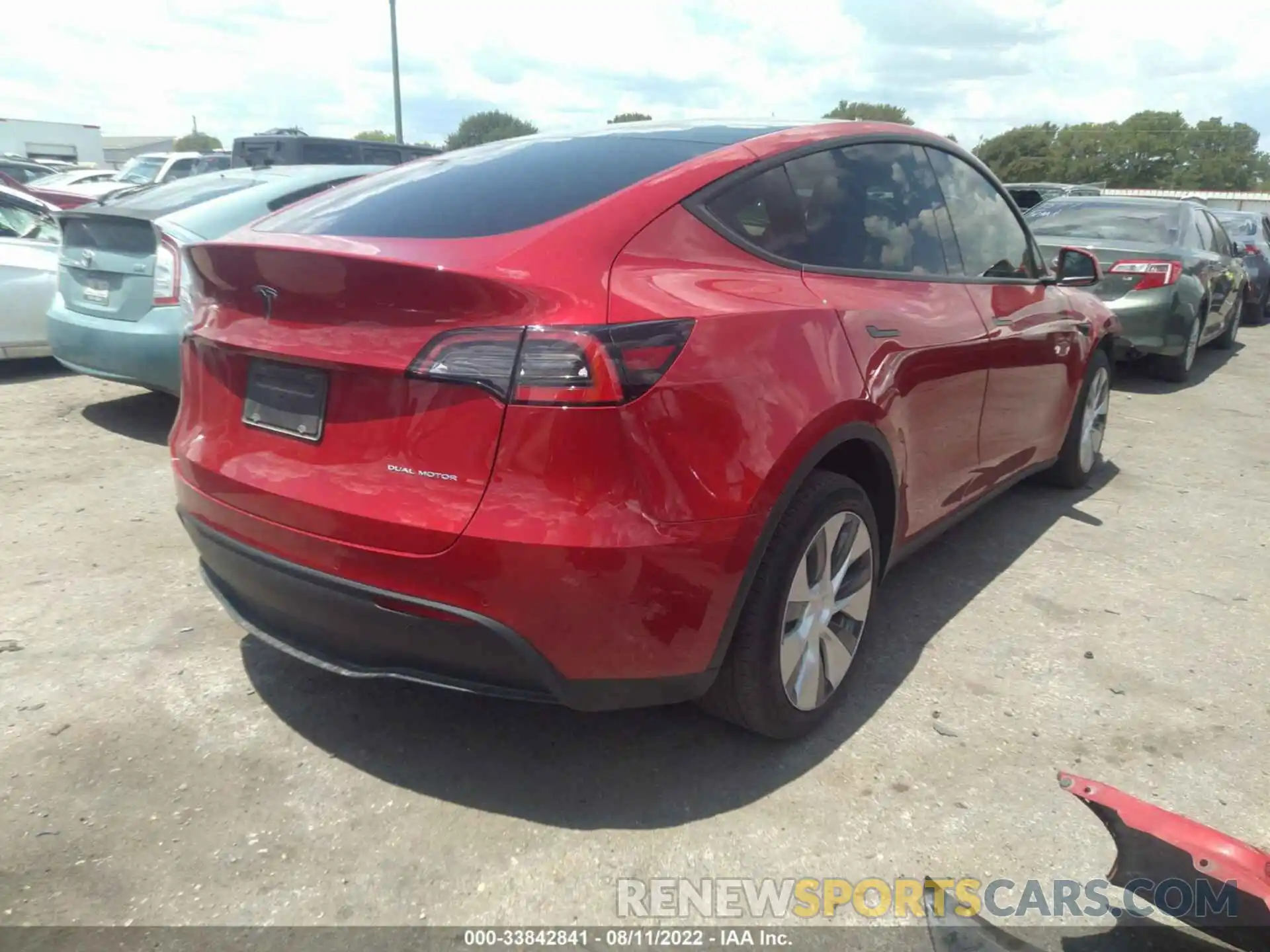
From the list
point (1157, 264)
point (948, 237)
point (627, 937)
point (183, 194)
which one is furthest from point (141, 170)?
point (627, 937)

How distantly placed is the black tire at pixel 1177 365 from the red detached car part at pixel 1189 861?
292 inches

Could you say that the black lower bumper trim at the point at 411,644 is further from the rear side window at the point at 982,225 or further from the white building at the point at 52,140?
the white building at the point at 52,140

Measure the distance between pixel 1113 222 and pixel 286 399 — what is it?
848 centimetres

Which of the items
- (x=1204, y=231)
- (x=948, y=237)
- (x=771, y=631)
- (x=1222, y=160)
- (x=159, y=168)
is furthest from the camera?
(x=1222, y=160)


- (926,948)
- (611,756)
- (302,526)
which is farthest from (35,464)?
(926,948)

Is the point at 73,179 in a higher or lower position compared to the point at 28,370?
higher

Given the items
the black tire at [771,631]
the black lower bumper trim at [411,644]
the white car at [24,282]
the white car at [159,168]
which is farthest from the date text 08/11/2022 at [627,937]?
the white car at [159,168]

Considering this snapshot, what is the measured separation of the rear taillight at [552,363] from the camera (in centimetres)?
214

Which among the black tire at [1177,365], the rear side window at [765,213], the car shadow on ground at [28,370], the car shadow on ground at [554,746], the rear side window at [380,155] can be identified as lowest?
the car shadow on ground at [554,746]

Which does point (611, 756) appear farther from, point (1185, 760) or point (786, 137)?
point (786, 137)

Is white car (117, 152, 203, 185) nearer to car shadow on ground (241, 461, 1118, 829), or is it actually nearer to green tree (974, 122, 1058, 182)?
car shadow on ground (241, 461, 1118, 829)

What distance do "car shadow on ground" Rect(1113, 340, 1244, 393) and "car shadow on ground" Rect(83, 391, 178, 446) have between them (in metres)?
7.30

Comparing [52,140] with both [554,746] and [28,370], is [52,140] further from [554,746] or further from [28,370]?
[554,746]

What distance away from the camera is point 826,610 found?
2.86m
